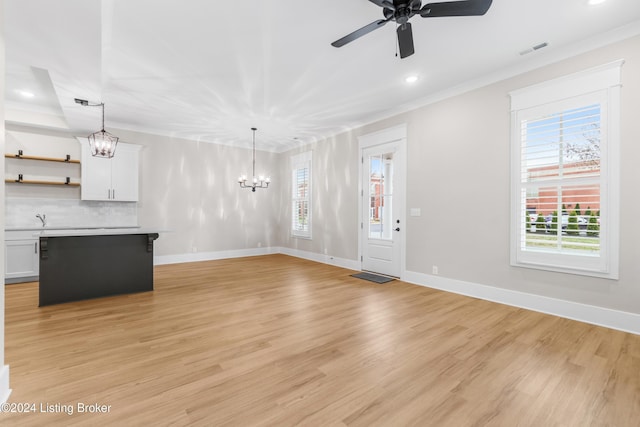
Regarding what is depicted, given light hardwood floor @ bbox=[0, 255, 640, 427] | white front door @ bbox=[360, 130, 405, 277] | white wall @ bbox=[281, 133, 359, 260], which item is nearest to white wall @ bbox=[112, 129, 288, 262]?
white wall @ bbox=[281, 133, 359, 260]

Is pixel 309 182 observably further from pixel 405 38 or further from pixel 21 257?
pixel 21 257

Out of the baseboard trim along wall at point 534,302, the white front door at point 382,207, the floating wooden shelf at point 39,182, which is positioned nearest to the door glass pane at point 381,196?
the white front door at point 382,207

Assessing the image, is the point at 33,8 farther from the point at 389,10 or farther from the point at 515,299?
the point at 515,299

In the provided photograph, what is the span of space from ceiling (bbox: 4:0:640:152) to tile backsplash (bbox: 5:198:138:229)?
4.83 ft

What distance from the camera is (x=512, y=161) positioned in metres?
3.61

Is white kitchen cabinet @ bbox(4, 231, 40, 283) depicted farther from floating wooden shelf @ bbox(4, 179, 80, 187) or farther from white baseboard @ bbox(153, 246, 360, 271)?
white baseboard @ bbox(153, 246, 360, 271)

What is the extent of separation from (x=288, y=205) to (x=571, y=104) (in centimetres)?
→ 607

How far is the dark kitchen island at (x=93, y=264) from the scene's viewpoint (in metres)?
3.59

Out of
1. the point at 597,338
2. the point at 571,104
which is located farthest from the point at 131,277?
the point at 571,104

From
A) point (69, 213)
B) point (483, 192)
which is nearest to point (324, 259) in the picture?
point (483, 192)

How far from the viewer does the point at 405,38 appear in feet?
7.86

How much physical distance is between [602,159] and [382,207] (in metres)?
3.00

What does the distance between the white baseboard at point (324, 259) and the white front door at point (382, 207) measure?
1.02 feet

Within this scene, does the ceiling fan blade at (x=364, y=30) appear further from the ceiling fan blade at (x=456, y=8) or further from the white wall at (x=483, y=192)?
the white wall at (x=483, y=192)
